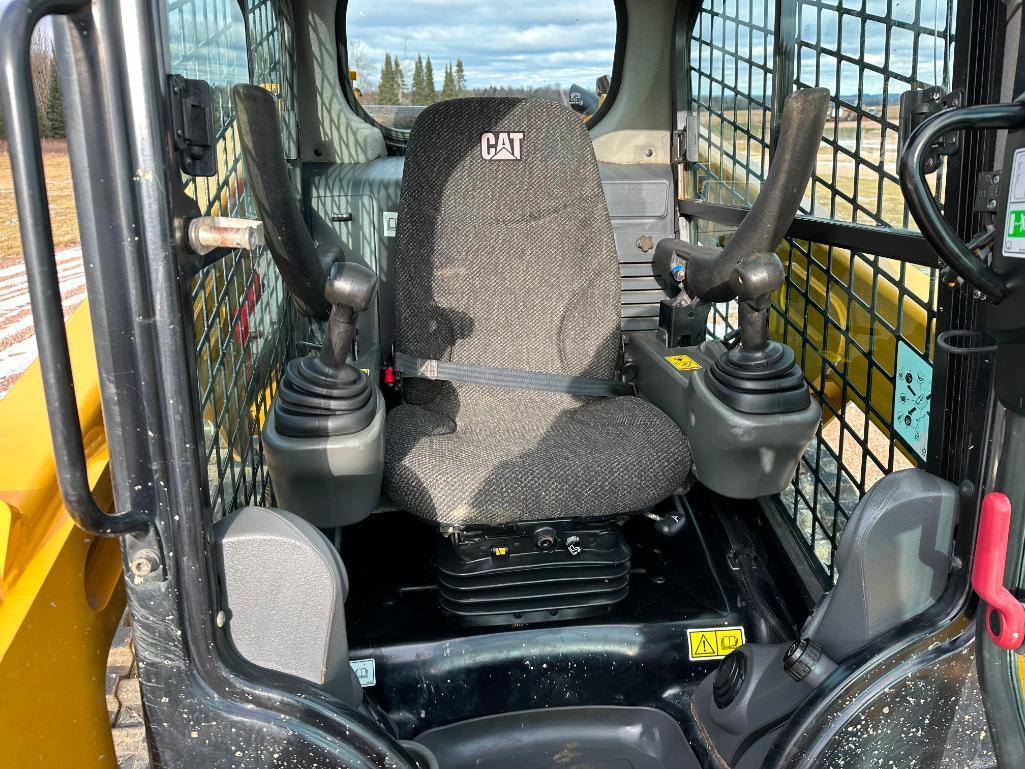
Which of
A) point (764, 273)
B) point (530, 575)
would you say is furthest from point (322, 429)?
point (764, 273)

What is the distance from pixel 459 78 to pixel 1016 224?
179 cm

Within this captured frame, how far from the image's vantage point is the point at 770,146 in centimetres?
181

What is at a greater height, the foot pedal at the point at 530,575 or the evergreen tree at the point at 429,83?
the evergreen tree at the point at 429,83

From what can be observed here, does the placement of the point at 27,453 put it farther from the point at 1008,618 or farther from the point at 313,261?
the point at 1008,618

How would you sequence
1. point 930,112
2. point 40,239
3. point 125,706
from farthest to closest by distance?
point 125,706
point 930,112
point 40,239

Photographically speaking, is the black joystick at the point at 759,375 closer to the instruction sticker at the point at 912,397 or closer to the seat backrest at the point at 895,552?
the instruction sticker at the point at 912,397

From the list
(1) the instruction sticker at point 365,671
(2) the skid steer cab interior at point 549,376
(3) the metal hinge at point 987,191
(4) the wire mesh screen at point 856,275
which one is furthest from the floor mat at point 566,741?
(3) the metal hinge at point 987,191

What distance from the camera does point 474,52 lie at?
2.32 meters

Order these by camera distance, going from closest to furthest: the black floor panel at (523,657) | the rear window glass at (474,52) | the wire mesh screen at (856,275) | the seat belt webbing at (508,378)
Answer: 1. the wire mesh screen at (856,275)
2. the black floor panel at (523,657)
3. the seat belt webbing at (508,378)
4. the rear window glass at (474,52)

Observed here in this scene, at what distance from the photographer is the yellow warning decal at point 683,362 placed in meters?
1.82

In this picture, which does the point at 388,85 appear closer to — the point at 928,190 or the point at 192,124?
the point at 192,124

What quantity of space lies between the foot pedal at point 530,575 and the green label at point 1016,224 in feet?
3.03

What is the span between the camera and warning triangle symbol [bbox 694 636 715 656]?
1619 millimetres

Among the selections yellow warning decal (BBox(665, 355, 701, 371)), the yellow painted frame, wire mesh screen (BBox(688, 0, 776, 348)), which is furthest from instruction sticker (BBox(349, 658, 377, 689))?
wire mesh screen (BBox(688, 0, 776, 348))
